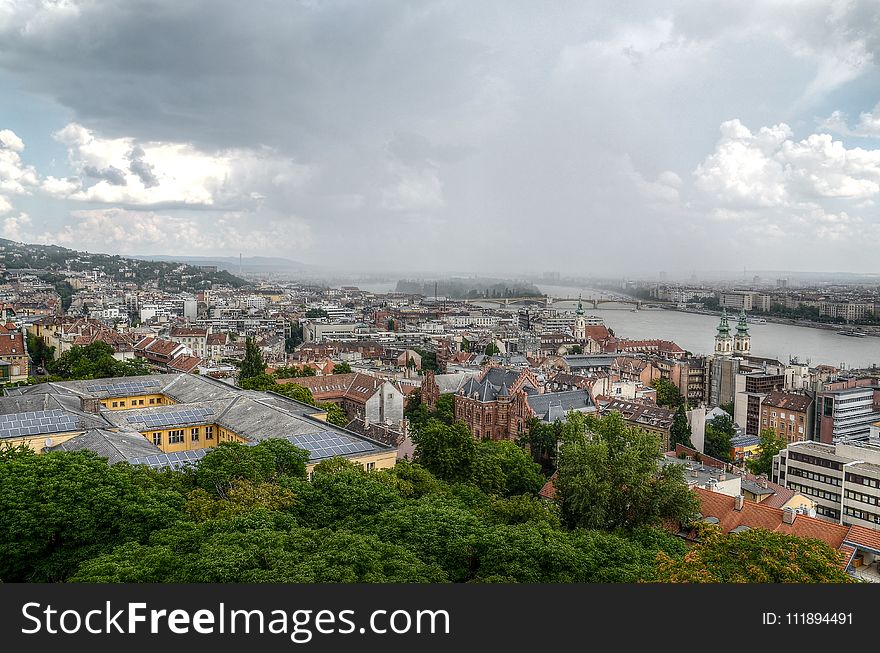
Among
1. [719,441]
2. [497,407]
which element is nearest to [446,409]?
[497,407]

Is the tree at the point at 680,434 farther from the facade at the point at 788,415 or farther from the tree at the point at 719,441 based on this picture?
the facade at the point at 788,415

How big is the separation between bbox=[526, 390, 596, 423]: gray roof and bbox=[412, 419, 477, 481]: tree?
23.3ft

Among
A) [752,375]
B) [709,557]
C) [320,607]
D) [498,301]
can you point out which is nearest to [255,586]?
[320,607]

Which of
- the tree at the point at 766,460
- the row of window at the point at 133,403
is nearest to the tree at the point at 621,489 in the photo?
the tree at the point at 766,460

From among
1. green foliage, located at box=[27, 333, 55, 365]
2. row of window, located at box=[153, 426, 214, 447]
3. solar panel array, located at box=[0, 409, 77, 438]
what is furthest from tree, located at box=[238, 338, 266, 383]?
green foliage, located at box=[27, 333, 55, 365]

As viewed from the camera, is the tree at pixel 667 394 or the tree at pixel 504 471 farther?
the tree at pixel 667 394

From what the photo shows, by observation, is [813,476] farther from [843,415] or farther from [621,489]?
[621,489]

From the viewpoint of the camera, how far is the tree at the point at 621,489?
9273 mm

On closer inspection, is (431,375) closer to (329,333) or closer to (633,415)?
(633,415)

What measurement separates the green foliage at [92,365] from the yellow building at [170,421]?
492cm

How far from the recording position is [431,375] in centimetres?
2256

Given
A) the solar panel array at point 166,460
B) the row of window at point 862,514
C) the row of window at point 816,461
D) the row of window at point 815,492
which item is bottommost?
the row of window at point 862,514

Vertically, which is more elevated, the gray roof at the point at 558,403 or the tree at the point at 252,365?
the tree at the point at 252,365

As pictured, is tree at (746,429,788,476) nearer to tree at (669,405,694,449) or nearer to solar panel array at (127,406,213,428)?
tree at (669,405,694,449)
